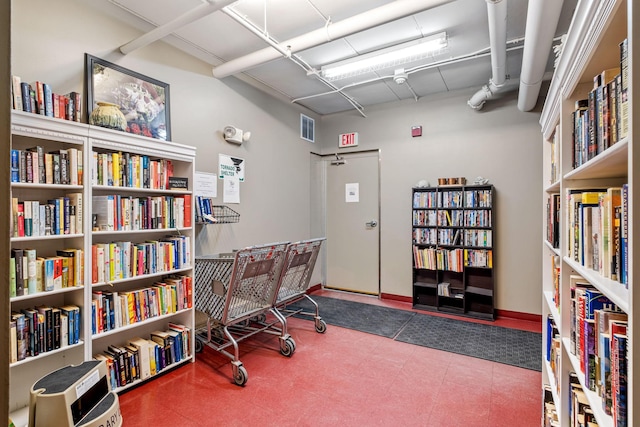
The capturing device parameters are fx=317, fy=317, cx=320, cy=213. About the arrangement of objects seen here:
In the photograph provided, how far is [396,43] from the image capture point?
3193 millimetres

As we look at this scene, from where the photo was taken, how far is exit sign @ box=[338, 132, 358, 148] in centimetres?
526

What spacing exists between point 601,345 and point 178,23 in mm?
3015

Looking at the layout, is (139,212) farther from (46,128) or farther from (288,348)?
(288,348)

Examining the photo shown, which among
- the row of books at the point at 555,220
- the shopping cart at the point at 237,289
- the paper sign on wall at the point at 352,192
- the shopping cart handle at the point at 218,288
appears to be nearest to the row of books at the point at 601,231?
the row of books at the point at 555,220

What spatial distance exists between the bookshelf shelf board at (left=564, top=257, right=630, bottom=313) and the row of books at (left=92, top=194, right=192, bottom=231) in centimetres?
277

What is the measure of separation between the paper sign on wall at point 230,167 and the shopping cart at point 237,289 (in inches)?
45.4

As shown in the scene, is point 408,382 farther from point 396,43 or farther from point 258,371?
point 396,43

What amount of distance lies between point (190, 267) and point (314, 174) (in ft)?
10.1

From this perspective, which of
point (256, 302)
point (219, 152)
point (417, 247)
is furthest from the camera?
point (417, 247)

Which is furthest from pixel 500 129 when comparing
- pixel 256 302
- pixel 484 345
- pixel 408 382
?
pixel 256 302

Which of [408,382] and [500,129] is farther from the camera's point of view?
[500,129]

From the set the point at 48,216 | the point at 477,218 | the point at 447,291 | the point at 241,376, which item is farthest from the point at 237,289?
the point at 477,218

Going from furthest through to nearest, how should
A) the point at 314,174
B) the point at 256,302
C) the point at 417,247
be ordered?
1. the point at 314,174
2. the point at 417,247
3. the point at 256,302

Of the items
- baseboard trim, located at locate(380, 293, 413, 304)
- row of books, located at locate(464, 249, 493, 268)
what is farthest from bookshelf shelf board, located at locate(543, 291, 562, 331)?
baseboard trim, located at locate(380, 293, 413, 304)
